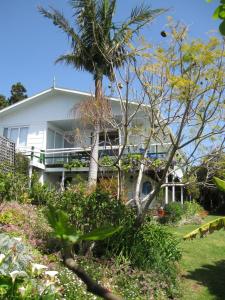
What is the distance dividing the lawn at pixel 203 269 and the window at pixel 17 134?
1625 cm

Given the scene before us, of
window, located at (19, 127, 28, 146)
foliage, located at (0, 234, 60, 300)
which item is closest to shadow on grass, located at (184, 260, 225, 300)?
foliage, located at (0, 234, 60, 300)

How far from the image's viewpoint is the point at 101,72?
2255 cm

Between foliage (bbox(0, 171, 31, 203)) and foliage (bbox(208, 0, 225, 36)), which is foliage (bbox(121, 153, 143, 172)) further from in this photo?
foliage (bbox(208, 0, 225, 36))

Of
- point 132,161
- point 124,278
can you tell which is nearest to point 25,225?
point 124,278

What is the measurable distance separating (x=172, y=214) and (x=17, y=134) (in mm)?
13314

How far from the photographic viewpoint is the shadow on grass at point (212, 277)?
35.9 ft

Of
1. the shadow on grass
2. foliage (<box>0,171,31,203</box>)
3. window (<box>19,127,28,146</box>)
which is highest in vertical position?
window (<box>19,127,28,146</box>)

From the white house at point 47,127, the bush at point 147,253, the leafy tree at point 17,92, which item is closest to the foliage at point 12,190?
the bush at point 147,253

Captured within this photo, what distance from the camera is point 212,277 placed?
12.2 m

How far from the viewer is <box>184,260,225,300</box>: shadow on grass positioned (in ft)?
35.9

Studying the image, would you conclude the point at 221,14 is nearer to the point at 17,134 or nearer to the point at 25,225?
the point at 25,225

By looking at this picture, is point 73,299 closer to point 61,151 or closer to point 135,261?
point 135,261

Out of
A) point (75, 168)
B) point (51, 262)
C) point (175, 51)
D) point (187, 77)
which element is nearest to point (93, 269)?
point (51, 262)

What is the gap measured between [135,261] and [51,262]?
89.8 inches
